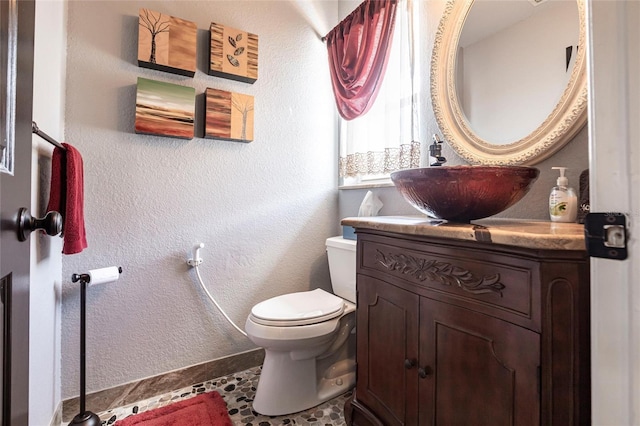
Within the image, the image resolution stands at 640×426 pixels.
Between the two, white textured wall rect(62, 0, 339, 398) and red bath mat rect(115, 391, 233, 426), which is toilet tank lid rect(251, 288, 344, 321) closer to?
white textured wall rect(62, 0, 339, 398)

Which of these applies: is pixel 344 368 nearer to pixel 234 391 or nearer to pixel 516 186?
pixel 234 391

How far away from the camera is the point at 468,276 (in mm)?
720

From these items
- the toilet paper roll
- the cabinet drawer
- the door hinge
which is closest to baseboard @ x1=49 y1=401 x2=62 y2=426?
the toilet paper roll

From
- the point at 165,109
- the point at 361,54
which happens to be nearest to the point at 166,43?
the point at 165,109

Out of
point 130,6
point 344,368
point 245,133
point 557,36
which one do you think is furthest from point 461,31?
point 344,368

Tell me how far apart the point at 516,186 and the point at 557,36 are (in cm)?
66

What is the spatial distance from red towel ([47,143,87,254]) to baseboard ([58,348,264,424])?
0.78 metres

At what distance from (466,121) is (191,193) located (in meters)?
1.41

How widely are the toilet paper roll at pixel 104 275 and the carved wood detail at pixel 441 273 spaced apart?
119cm

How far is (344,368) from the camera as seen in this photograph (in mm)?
1566

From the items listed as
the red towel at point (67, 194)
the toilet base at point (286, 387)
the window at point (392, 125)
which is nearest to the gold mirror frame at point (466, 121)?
the window at point (392, 125)

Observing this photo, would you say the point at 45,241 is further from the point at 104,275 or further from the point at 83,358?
the point at 83,358

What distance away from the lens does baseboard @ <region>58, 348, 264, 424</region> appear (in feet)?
4.38

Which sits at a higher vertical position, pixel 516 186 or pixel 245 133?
pixel 245 133
